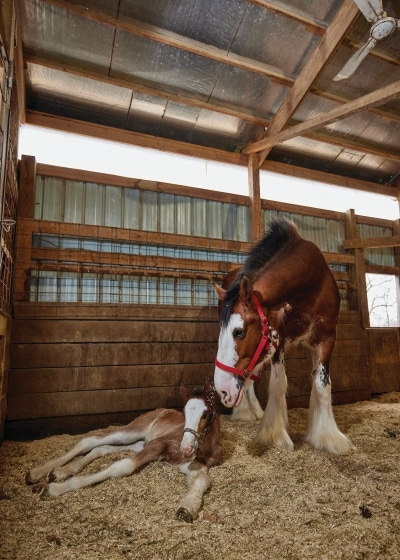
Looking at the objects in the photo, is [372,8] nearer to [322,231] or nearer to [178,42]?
[178,42]

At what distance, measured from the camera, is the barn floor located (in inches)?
59.9

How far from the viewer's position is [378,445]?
9.88 ft

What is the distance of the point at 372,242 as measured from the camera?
519 cm

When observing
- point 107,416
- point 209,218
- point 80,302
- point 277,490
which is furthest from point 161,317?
point 277,490

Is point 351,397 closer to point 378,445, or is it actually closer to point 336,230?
point 378,445

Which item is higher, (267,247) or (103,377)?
(267,247)

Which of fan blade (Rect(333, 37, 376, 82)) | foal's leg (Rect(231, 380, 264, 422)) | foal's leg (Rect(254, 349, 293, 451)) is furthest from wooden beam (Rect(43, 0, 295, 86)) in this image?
foal's leg (Rect(231, 380, 264, 422))

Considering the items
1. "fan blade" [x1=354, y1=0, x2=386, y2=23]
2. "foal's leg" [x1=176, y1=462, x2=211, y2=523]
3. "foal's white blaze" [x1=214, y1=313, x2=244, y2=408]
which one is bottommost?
"foal's leg" [x1=176, y1=462, x2=211, y2=523]

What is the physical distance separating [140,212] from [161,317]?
1.41m

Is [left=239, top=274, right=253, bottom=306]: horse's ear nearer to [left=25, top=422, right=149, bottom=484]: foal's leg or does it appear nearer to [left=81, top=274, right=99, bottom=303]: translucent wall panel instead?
[left=25, top=422, right=149, bottom=484]: foal's leg

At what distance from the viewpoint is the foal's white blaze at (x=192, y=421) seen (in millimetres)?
2215

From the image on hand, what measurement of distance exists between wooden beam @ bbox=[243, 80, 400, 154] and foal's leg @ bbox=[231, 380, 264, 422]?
3.22 meters

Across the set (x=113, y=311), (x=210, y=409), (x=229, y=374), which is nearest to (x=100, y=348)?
(x=113, y=311)

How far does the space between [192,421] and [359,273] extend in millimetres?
4234
